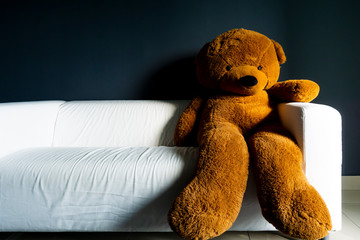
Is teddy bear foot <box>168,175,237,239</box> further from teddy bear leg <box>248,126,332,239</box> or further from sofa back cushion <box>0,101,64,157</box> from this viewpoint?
sofa back cushion <box>0,101,64,157</box>

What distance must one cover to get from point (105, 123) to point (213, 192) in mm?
913

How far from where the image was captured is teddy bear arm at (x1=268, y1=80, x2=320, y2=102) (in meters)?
1.03

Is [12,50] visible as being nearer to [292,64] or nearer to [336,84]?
[292,64]

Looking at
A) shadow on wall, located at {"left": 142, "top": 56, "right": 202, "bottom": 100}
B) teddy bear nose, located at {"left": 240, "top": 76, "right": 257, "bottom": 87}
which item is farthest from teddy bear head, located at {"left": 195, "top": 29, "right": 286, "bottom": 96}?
shadow on wall, located at {"left": 142, "top": 56, "right": 202, "bottom": 100}

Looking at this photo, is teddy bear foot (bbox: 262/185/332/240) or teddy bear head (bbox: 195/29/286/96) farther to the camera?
teddy bear head (bbox: 195/29/286/96)

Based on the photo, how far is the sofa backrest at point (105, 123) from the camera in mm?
1418

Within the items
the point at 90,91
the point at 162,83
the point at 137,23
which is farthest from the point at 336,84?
the point at 90,91

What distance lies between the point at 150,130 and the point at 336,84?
3.95ft

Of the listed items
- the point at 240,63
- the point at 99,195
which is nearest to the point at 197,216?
the point at 99,195

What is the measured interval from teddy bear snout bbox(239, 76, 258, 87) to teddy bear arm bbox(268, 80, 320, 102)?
0.15 metres

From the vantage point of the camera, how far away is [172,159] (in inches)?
37.4

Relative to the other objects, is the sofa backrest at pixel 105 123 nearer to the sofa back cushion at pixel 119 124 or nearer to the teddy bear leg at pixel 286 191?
the sofa back cushion at pixel 119 124

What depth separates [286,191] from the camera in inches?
29.2

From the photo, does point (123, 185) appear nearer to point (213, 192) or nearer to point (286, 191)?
point (213, 192)
